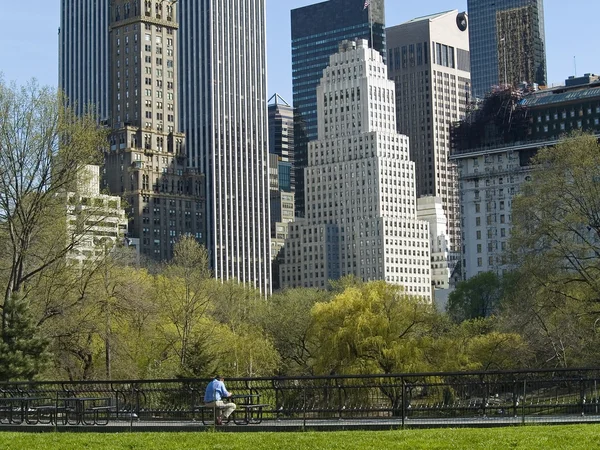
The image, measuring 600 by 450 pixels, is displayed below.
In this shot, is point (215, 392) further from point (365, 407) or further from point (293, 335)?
point (293, 335)

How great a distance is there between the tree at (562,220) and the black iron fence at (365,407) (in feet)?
77.6

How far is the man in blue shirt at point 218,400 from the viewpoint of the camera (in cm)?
3778

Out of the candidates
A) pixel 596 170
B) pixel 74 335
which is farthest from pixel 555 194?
pixel 74 335

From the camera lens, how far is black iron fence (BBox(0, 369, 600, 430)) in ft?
121

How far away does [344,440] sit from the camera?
1222 inches

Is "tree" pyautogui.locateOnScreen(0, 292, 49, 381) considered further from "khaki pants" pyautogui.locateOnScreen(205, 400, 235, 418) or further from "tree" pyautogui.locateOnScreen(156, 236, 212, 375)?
"khaki pants" pyautogui.locateOnScreen(205, 400, 235, 418)

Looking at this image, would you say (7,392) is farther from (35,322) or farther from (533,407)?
(533,407)

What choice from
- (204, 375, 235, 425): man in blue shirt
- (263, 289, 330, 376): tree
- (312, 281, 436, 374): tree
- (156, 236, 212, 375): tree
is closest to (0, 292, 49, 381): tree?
(156, 236, 212, 375): tree

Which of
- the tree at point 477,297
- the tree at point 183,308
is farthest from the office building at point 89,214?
the tree at point 477,297

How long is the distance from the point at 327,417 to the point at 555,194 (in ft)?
103

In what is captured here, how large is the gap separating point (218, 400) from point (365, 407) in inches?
209

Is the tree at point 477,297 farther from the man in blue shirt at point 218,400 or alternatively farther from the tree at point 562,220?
the man in blue shirt at point 218,400

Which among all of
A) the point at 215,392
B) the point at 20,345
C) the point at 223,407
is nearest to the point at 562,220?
the point at 20,345

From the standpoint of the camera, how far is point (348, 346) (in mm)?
82188
